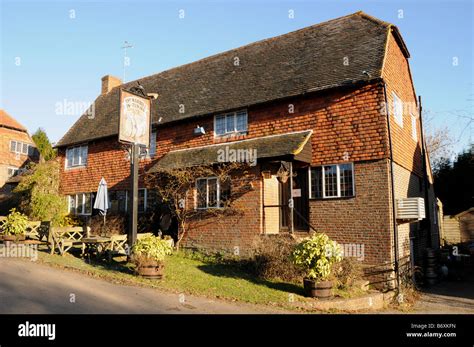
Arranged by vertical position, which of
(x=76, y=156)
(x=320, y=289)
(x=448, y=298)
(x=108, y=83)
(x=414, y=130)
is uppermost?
(x=108, y=83)

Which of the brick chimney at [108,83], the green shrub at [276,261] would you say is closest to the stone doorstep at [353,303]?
the green shrub at [276,261]

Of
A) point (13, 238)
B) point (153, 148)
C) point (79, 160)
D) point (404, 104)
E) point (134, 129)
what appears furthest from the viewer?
point (79, 160)

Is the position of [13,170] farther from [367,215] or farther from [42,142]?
[367,215]

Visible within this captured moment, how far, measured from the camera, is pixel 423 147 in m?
18.5

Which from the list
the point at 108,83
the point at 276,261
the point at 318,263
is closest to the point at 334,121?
the point at 276,261

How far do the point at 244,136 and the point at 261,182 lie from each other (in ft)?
8.92

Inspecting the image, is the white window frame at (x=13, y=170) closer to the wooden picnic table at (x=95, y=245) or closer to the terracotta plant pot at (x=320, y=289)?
the wooden picnic table at (x=95, y=245)

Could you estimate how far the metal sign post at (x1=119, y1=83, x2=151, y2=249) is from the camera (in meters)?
12.4

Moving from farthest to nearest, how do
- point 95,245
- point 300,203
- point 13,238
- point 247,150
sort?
point 13,238
point 247,150
point 300,203
point 95,245

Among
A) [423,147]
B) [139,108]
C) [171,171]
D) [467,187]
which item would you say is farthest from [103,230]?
[467,187]

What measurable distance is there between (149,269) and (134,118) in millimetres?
5291

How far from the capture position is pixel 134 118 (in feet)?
42.4

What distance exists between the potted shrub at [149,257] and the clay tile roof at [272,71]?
7.37m
